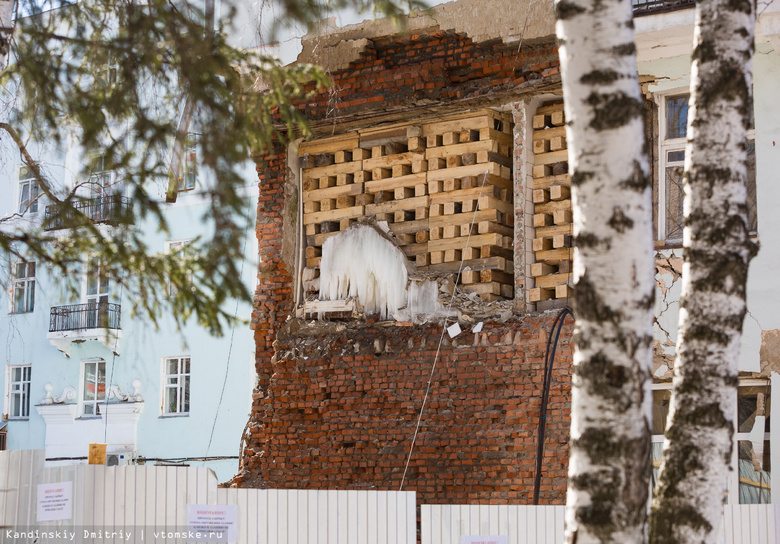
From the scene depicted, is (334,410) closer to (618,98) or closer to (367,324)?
(367,324)

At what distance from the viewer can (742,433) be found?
11695mm

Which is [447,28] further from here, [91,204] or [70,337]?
[70,337]

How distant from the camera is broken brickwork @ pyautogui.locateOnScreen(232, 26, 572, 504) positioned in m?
12.2

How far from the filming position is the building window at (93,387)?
107 ft

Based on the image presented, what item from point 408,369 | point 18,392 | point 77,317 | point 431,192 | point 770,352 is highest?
point 431,192

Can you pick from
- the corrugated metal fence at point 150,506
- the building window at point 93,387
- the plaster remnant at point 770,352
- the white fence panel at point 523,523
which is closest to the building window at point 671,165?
the plaster remnant at point 770,352

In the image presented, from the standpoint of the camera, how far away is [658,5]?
39.2ft

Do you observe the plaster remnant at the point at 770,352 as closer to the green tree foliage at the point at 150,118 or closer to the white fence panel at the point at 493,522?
the white fence panel at the point at 493,522

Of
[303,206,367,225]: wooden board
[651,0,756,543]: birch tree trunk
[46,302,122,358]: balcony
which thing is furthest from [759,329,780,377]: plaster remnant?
[46,302,122,358]: balcony

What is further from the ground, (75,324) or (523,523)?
(75,324)

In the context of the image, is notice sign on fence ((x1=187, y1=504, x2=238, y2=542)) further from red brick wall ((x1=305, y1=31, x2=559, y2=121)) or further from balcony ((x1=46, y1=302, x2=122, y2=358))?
balcony ((x1=46, y1=302, x2=122, y2=358))

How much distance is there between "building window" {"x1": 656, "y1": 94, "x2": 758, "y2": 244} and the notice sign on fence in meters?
5.90

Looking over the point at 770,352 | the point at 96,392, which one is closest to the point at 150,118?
the point at 770,352

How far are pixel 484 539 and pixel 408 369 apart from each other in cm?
355
